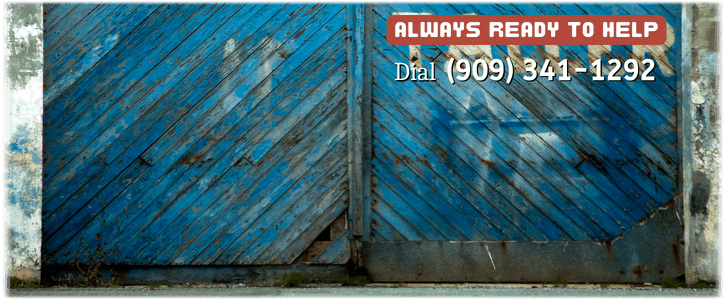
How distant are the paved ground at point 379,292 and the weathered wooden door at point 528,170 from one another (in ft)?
0.64

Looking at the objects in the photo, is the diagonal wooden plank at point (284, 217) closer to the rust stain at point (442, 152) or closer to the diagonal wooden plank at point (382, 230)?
the diagonal wooden plank at point (382, 230)

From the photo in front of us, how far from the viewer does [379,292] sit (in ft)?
12.9

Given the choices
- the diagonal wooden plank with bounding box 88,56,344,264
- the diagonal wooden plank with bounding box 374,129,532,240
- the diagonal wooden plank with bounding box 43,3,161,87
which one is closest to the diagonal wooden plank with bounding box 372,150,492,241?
the diagonal wooden plank with bounding box 374,129,532,240

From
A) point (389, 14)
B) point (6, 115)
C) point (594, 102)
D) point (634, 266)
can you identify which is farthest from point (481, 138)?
point (6, 115)

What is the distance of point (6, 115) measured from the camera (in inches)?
156

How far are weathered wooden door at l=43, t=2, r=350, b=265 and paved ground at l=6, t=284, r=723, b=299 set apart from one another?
0.28 metres

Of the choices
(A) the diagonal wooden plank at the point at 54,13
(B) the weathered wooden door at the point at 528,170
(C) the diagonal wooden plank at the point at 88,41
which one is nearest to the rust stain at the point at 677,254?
(B) the weathered wooden door at the point at 528,170

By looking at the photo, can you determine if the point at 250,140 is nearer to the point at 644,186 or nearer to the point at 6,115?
the point at 6,115

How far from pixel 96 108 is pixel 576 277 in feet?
12.0

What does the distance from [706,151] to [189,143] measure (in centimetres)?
364

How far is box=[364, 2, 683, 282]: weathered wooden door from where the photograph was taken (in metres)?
4.24

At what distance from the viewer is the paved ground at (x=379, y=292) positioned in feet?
12.4

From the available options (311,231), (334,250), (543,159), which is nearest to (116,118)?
(311,231)

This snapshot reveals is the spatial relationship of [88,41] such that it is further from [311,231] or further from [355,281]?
[355,281]
